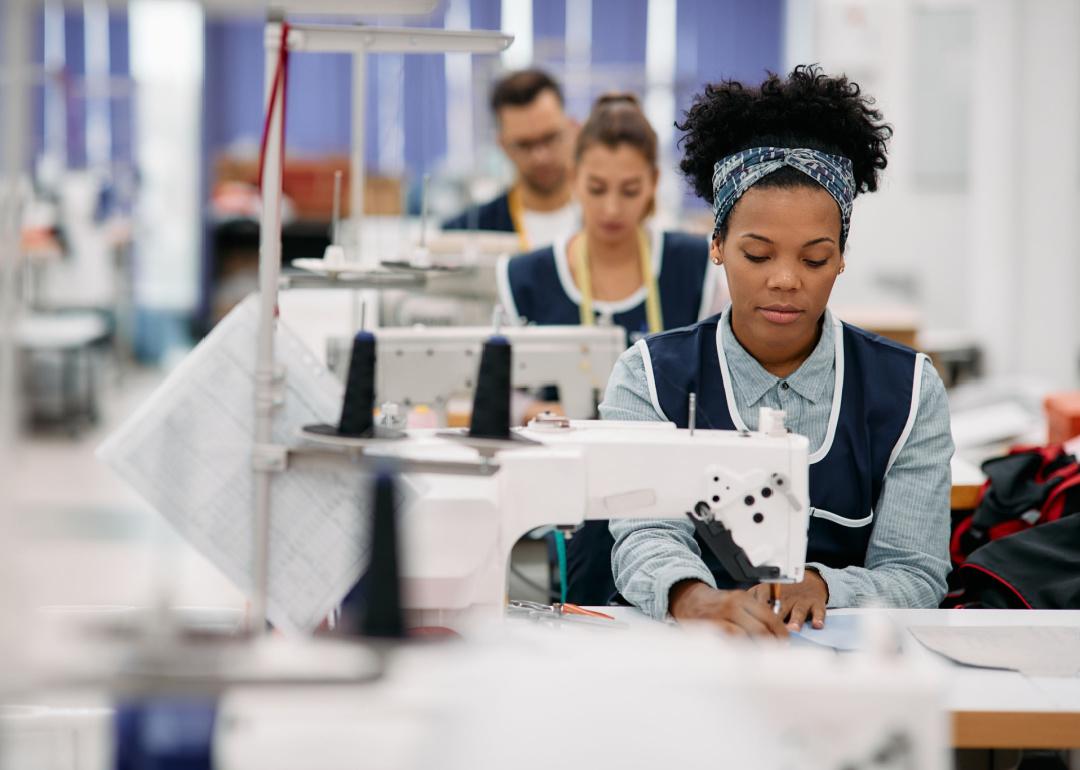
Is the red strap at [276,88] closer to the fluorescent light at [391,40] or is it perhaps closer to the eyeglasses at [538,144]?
the fluorescent light at [391,40]

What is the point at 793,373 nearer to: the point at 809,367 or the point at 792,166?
the point at 809,367

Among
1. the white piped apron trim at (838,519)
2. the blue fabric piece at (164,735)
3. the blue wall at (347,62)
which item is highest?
the blue wall at (347,62)

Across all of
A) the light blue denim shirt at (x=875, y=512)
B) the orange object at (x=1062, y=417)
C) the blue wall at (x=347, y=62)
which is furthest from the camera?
the blue wall at (x=347, y=62)

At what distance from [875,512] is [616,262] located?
125 cm

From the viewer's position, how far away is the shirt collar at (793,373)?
1672mm

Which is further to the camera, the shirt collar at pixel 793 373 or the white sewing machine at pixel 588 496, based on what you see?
the shirt collar at pixel 793 373

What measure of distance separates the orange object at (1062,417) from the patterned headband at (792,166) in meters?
1.12

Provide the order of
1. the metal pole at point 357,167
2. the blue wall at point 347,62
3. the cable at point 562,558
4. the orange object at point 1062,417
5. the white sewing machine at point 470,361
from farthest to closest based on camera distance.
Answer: the blue wall at point 347,62
the orange object at point 1062,417
the metal pole at point 357,167
the white sewing machine at point 470,361
the cable at point 562,558

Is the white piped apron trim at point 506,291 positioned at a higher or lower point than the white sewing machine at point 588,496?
higher

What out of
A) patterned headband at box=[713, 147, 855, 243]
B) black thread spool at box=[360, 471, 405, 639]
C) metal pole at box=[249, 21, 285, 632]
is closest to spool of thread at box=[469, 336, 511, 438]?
metal pole at box=[249, 21, 285, 632]

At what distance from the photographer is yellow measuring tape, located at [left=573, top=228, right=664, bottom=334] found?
2768mm

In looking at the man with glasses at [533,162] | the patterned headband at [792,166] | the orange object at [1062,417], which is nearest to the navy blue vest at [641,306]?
the man with glasses at [533,162]

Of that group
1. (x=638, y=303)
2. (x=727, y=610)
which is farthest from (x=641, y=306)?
(x=727, y=610)

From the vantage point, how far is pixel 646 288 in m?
2.79
